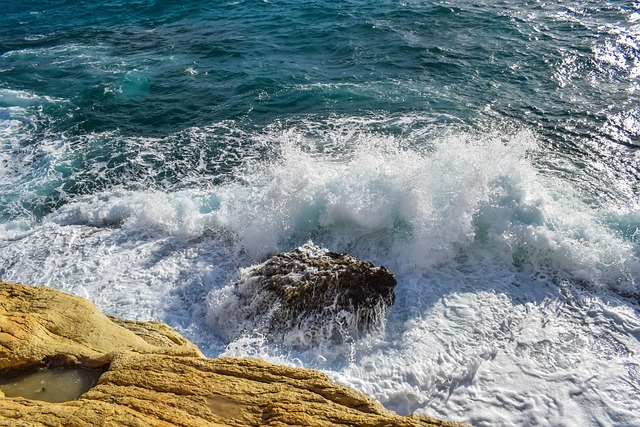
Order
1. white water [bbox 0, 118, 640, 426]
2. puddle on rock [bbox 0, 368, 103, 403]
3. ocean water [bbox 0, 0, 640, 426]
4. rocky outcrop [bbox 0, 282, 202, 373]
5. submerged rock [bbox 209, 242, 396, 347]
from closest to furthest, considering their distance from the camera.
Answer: puddle on rock [bbox 0, 368, 103, 403], rocky outcrop [bbox 0, 282, 202, 373], white water [bbox 0, 118, 640, 426], ocean water [bbox 0, 0, 640, 426], submerged rock [bbox 209, 242, 396, 347]

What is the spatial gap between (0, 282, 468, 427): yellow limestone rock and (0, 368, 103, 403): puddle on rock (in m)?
0.10

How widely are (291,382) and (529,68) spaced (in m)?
14.8

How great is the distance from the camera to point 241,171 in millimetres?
12883

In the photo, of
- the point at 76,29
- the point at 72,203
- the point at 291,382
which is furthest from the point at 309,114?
the point at 76,29

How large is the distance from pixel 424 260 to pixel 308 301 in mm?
2786

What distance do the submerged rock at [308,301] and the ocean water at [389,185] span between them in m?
0.17

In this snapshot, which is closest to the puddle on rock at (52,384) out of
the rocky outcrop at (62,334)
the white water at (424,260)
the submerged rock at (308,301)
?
the rocky outcrop at (62,334)

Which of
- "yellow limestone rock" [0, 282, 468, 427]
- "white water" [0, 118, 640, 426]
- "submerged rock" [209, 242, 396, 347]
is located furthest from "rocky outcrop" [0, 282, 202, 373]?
"white water" [0, 118, 640, 426]

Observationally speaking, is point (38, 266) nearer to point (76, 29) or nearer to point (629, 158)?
point (629, 158)

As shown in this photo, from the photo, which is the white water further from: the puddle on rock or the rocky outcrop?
the puddle on rock

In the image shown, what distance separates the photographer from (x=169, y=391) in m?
4.86

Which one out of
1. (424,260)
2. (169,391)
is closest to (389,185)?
(424,260)

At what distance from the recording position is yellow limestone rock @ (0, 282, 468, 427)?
4.45 metres

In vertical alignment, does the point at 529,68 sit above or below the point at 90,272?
above
